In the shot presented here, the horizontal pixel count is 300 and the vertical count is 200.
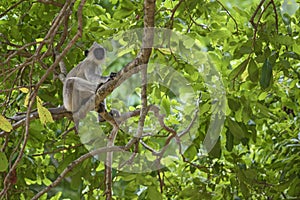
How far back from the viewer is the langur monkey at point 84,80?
3.80 metres

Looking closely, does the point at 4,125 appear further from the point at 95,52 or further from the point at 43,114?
the point at 95,52

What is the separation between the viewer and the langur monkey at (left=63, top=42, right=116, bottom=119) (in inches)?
150

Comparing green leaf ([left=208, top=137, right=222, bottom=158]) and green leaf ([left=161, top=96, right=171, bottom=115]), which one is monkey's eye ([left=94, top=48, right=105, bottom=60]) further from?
green leaf ([left=208, top=137, right=222, bottom=158])

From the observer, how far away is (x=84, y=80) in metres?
4.23

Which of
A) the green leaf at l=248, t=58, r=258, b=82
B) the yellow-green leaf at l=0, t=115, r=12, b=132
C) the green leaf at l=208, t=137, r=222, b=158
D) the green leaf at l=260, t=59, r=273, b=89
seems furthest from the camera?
the green leaf at l=208, t=137, r=222, b=158

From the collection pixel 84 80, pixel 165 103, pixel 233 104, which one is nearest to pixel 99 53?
pixel 84 80

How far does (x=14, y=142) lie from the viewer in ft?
12.9

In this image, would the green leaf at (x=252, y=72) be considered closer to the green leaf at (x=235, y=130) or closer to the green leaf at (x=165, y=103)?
the green leaf at (x=235, y=130)

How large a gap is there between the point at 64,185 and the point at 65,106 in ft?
11.2

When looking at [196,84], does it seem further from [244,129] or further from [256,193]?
[256,193]

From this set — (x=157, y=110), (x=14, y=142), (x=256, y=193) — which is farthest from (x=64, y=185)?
(x=157, y=110)

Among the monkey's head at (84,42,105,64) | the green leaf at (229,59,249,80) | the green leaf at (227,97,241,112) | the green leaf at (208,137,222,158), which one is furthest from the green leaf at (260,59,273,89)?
the monkey's head at (84,42,105,64)

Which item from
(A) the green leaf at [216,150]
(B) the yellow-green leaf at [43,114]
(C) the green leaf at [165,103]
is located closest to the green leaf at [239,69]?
(A) the green leaf at [216,150]

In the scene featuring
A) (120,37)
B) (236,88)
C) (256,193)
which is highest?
(120,37)
